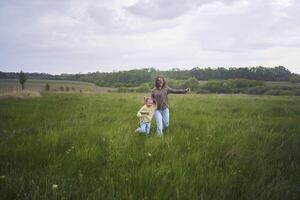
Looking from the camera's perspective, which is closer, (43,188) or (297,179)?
(43,188)

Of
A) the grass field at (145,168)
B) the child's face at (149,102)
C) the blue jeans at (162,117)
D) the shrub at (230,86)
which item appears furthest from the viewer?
the shrub at (230,86)

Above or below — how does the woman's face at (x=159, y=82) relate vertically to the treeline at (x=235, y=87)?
above

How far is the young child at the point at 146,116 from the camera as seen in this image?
8445 mm

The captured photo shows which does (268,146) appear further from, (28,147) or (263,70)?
(263,70)

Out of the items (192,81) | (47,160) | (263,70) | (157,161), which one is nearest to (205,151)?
(157,161)

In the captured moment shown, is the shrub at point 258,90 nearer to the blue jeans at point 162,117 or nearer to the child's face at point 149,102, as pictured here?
the blue jeans at point 162,117

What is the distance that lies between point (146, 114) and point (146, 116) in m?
0.11

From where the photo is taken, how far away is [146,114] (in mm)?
8664

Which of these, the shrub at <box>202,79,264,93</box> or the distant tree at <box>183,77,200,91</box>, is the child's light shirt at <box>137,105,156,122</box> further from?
the distant tree at <box>183,77,200,91</box>

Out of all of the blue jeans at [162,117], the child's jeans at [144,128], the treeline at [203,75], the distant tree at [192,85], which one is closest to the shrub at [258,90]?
the distant tree at [192,85]

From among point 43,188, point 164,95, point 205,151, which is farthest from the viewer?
point 164,95

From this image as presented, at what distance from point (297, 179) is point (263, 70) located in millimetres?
95188

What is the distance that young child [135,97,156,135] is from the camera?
332 inches

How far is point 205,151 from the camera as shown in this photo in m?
5.97
